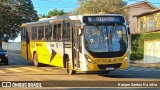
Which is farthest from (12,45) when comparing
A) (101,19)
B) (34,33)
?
(101,19)

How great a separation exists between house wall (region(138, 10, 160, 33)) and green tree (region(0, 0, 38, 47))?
1332 inches

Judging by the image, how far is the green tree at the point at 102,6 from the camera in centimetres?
6538

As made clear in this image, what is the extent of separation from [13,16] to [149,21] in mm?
36849

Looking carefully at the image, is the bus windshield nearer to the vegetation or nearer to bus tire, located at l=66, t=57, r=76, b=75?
bus tire, located at l=66, t=57, r=76, b=75

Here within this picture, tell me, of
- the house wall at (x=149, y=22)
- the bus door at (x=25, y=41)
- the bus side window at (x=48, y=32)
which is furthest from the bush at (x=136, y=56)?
the bus side window at (x=48, y=32)

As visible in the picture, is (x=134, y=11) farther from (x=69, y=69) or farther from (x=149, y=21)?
(x=69, y=69)

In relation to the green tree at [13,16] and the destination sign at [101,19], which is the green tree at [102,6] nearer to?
the green tree at [13,16]

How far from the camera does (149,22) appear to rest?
52031mm

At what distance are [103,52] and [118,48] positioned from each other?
32.1 inches

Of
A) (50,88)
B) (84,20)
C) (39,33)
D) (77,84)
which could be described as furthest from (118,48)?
(39,33)

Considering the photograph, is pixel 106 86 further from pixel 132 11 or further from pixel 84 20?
pixel 132 11

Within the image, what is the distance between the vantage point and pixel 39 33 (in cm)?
2798

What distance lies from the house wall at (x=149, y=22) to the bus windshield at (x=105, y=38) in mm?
29309

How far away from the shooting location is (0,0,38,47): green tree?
8112 centimetres
